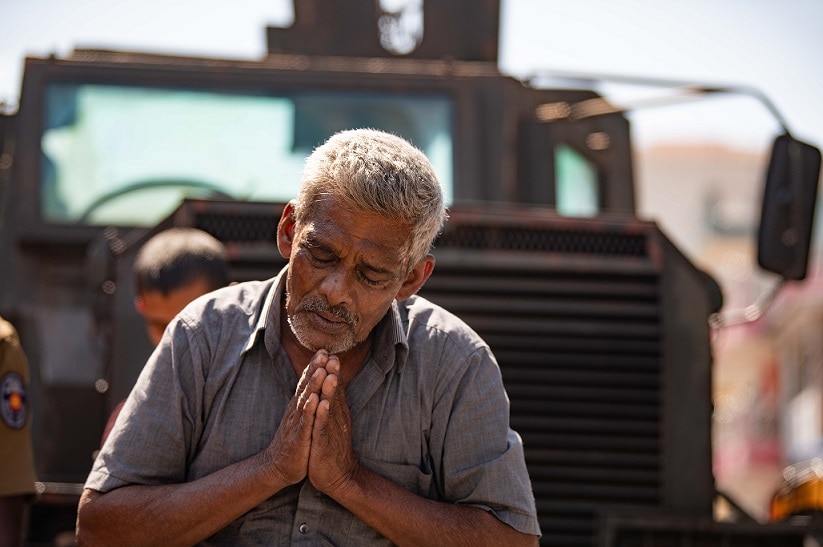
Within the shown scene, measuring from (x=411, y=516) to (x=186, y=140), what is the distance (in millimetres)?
2827

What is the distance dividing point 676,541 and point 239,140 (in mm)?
2230

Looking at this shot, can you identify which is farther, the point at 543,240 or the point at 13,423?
the point at 543,240

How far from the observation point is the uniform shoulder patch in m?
3.12

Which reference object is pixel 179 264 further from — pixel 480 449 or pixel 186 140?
pixel 186 140

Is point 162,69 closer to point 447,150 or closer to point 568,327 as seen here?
point 447,150

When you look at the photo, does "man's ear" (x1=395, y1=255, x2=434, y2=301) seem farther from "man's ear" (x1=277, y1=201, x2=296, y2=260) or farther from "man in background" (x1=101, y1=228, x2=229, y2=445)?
"man in background" (x1=101, y1=228, x2=229, y2=445)

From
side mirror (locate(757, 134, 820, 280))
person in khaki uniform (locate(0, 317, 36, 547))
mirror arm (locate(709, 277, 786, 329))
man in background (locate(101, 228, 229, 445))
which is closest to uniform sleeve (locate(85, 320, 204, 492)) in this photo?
person in khaki uniform (locate(0, 317, 36, 547))

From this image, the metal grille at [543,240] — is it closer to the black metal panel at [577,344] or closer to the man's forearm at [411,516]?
the black metal panel at [577,344]

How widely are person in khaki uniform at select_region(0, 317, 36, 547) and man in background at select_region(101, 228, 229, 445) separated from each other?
1.09 feet

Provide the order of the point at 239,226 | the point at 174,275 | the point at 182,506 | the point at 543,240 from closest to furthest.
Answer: the point at 182,506, the point at 174,275, the point at 239,226, the point at 543,240

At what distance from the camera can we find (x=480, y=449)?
98.5 inches

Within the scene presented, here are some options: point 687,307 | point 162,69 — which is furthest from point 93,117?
point 687,307

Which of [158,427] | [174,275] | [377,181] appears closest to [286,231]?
→ [377,181]

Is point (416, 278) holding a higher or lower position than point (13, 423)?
higher
